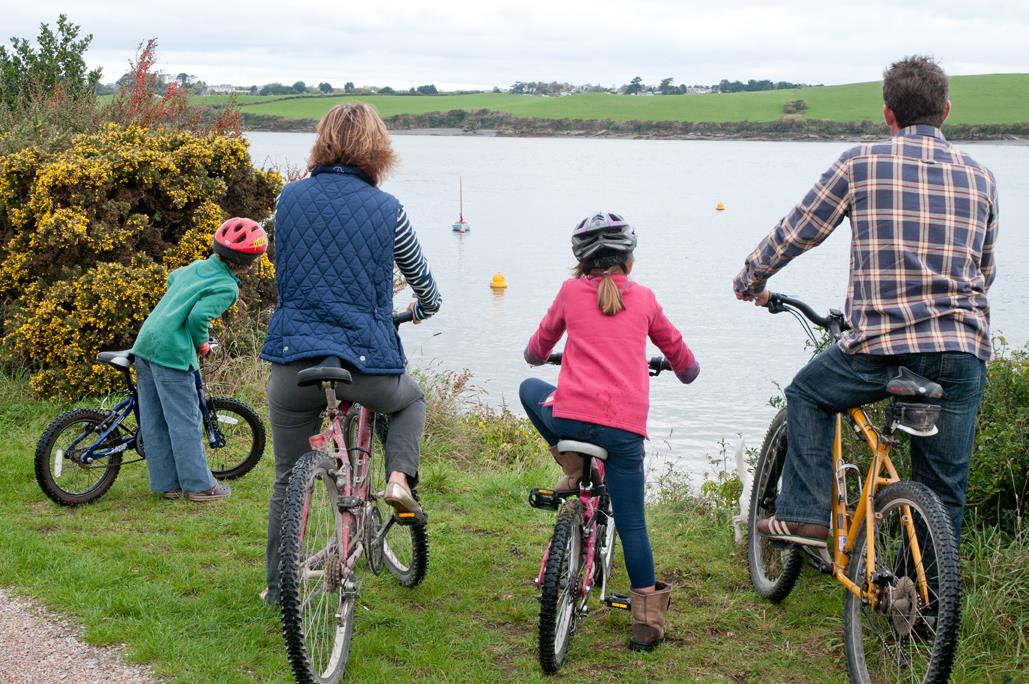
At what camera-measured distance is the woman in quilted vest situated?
443cm

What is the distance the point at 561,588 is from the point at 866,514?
4.20 feet

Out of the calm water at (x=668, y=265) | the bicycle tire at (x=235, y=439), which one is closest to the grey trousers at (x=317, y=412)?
the bicycle tire at (x=235, y=439)

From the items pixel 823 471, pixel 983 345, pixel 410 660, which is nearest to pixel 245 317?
pixel 410 660

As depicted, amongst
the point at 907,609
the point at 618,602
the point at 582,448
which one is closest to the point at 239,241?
the point at 582,448

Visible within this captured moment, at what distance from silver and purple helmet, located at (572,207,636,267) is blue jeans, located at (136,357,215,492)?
321 centimetres

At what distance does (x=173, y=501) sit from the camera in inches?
279

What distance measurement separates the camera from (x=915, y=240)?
13.9 ft

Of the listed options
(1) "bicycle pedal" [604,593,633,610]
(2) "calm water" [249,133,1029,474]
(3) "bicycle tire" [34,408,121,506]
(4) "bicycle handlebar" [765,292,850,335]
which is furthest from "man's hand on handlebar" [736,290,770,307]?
(2) "calm water" [249,133,1029,474]

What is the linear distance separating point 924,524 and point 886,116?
1.66m

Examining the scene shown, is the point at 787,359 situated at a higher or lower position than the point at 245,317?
lower

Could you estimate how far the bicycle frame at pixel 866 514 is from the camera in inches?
159

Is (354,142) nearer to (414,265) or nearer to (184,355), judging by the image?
(414,265)

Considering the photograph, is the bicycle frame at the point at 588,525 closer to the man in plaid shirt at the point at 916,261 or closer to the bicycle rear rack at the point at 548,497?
the bicycle rear rack at the point at 548,497

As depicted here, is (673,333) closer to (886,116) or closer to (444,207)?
(886,116)
